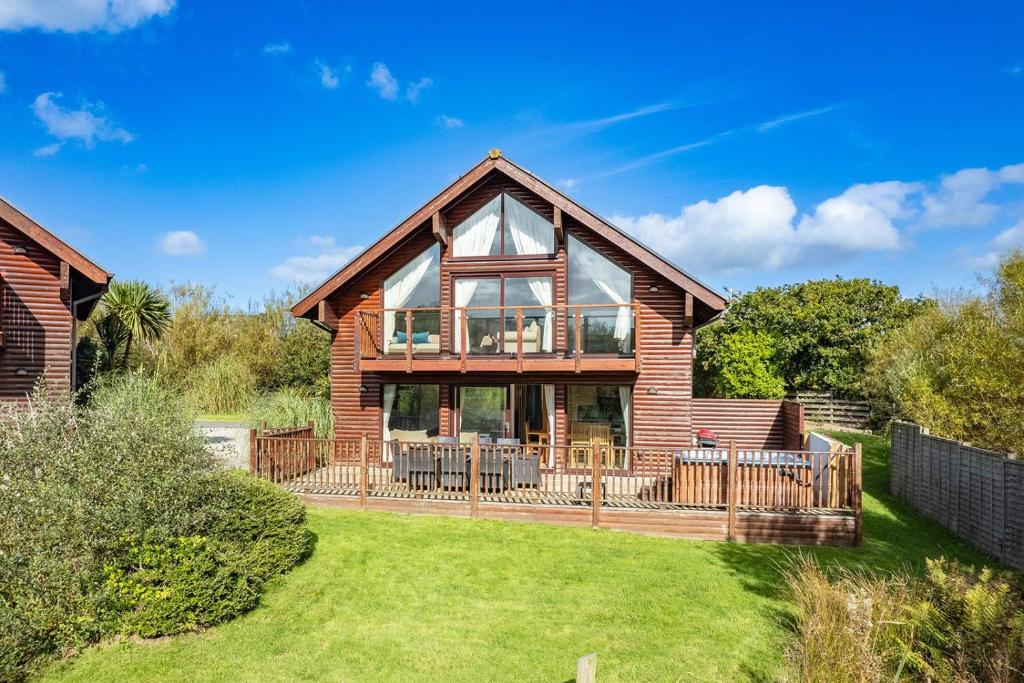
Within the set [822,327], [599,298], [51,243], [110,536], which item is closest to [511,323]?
[599,298]

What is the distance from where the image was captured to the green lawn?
18.6 feet

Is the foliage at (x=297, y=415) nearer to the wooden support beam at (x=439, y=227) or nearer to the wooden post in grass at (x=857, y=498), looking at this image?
the wooden support beam at (x=439, y=227)

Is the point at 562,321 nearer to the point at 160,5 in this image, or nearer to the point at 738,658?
the point at 738,658

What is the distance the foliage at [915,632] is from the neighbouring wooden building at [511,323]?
7.28 metres

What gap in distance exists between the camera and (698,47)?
65.5 ft

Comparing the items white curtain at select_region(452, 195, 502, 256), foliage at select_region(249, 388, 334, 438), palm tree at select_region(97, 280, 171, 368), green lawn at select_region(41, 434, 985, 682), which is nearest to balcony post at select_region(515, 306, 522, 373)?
white curtain at select_region(452, 195, 502, 256)

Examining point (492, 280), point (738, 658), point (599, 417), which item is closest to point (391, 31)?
point (492, 280)

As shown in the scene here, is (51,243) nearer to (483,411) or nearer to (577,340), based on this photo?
(483,411)

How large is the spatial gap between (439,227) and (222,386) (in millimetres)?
19839

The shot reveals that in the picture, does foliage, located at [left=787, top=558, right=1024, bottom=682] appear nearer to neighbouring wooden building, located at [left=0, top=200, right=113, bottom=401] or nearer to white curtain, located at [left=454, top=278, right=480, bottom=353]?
white curtain, located at [left=454, top=278, right=480, bottom=353]

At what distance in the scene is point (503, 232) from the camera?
563 inches

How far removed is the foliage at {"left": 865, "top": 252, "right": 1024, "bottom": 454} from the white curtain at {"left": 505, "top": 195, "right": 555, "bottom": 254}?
949 centimetres

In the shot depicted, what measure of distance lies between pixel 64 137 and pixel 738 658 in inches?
1235

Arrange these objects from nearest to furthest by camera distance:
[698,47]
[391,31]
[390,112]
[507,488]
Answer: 1. [507,488]
2. [391,31]
3. [698,47]
4. [390,112]
